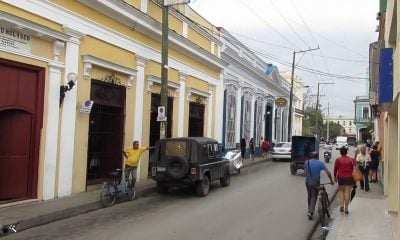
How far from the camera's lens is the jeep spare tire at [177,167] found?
14984 millimetres

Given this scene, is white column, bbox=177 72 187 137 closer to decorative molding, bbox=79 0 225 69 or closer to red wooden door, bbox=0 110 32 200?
decorative molding, bbox=79 0 225 69

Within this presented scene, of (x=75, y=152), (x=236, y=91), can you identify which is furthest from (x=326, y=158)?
(x=75, y=152)

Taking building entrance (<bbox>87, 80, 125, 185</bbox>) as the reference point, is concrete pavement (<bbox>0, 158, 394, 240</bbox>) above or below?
below

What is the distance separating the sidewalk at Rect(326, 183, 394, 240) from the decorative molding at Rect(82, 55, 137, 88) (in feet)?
26.7

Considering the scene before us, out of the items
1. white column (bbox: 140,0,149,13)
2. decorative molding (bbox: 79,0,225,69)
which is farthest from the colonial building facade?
white column (bbox: 140,0,149,13)

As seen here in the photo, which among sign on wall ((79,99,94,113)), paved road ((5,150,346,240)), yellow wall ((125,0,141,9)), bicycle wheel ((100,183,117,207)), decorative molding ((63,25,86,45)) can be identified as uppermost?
yellow wall ((125,0,141,9))

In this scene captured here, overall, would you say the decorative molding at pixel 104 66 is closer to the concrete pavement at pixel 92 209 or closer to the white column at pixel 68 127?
the white column at pixel 68 127

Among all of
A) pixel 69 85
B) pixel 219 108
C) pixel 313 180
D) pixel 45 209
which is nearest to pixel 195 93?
pixel 219 108

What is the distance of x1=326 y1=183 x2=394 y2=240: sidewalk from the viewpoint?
10023 mm

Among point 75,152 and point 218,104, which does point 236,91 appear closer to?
point 218,104

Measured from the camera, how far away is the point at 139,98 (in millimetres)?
18328

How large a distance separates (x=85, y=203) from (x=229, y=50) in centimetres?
1933

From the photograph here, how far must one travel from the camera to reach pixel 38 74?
1302 cm

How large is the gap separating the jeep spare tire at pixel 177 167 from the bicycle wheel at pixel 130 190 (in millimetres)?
1211
